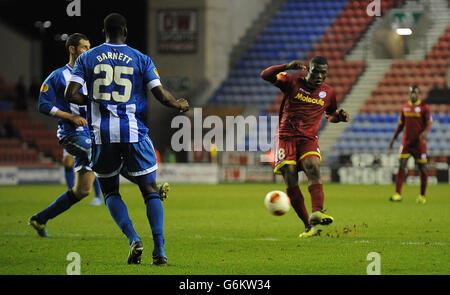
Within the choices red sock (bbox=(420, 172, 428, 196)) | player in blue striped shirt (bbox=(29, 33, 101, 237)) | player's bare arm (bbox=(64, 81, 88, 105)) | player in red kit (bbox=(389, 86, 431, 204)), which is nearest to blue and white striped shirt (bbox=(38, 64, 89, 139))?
player in blue striped shirt (bbox=(29, 33, 101, 237))

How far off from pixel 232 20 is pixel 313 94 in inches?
863

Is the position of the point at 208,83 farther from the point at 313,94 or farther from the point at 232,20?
the point at 313,94

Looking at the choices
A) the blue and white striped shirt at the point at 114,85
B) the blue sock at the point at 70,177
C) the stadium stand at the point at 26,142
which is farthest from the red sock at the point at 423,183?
the stadium stand at the point at 26,142

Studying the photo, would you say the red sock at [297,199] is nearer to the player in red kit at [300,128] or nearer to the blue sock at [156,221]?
the player in red kit at [300,128]

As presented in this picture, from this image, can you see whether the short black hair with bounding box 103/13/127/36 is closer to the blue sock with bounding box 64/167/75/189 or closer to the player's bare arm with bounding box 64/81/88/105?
the player's bare arm with bounding box 64/81/88/105

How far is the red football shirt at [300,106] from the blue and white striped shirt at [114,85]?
9.27ft

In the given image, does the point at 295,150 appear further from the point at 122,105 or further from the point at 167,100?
the point at 122,105

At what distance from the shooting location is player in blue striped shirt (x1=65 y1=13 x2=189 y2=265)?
725 centimetres

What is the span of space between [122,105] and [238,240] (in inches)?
121

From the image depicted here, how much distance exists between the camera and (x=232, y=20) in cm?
3138

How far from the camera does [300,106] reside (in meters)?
9.87

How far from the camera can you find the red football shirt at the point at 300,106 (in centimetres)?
982

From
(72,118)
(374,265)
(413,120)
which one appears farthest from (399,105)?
(374,265)
